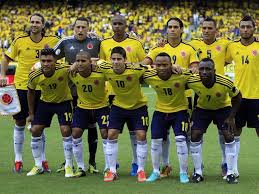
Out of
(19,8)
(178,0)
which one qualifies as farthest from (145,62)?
(19,8)

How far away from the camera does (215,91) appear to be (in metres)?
10.3

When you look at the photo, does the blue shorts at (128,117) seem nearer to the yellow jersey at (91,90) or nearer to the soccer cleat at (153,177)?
the yellow jersey at (91,90)

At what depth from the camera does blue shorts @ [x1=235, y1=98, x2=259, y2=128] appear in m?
10.9

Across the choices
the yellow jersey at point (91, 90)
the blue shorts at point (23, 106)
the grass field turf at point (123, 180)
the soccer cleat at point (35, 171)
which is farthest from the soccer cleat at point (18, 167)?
the yellow jersey at point (91, 90)

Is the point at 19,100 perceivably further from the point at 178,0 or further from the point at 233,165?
the point at 178,0

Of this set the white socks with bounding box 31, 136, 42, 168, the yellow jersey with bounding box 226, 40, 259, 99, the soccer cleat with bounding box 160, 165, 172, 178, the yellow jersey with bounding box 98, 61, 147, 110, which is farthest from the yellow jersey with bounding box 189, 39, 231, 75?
the white socks with bounding box 31, 136, 42, 168

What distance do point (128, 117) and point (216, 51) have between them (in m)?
1.74

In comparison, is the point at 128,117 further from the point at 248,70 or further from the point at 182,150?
the point at 248,70

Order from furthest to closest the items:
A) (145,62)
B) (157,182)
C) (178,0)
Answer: (178,0), (145,62), (157,182)

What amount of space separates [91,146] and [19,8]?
3464cm

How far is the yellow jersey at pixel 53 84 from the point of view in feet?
36.4

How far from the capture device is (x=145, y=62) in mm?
11188

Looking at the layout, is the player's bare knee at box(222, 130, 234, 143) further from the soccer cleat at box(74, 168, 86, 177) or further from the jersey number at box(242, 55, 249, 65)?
the soccer cleat at box(74, 168, 86, 177)

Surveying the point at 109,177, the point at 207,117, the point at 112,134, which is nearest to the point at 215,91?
the point at 207,117
